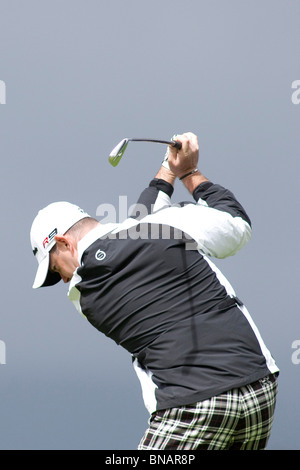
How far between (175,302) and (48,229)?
713 millimetres

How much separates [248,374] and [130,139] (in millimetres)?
1194

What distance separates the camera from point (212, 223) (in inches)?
130

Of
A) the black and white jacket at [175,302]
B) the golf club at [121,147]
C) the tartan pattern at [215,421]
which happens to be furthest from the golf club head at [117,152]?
the tartan pattern at [215,421]

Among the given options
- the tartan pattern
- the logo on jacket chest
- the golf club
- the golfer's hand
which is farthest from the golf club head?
the tartan pattern

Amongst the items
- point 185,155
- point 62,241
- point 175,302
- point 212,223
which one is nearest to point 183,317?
point 175,302

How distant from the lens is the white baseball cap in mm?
3574

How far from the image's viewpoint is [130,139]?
3674mm

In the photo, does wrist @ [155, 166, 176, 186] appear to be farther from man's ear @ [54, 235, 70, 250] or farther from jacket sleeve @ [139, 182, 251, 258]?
man's ear @ [54, 235, 70, 250]

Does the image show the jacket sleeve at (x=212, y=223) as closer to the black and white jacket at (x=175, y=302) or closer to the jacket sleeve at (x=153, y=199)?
the black and white jacket at (x=175, y=302)

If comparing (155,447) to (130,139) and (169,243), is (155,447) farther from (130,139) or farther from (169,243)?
(130,139)

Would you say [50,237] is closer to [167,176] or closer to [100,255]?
[100,255]

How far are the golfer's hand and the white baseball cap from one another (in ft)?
1.49

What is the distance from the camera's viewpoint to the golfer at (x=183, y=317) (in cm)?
313
